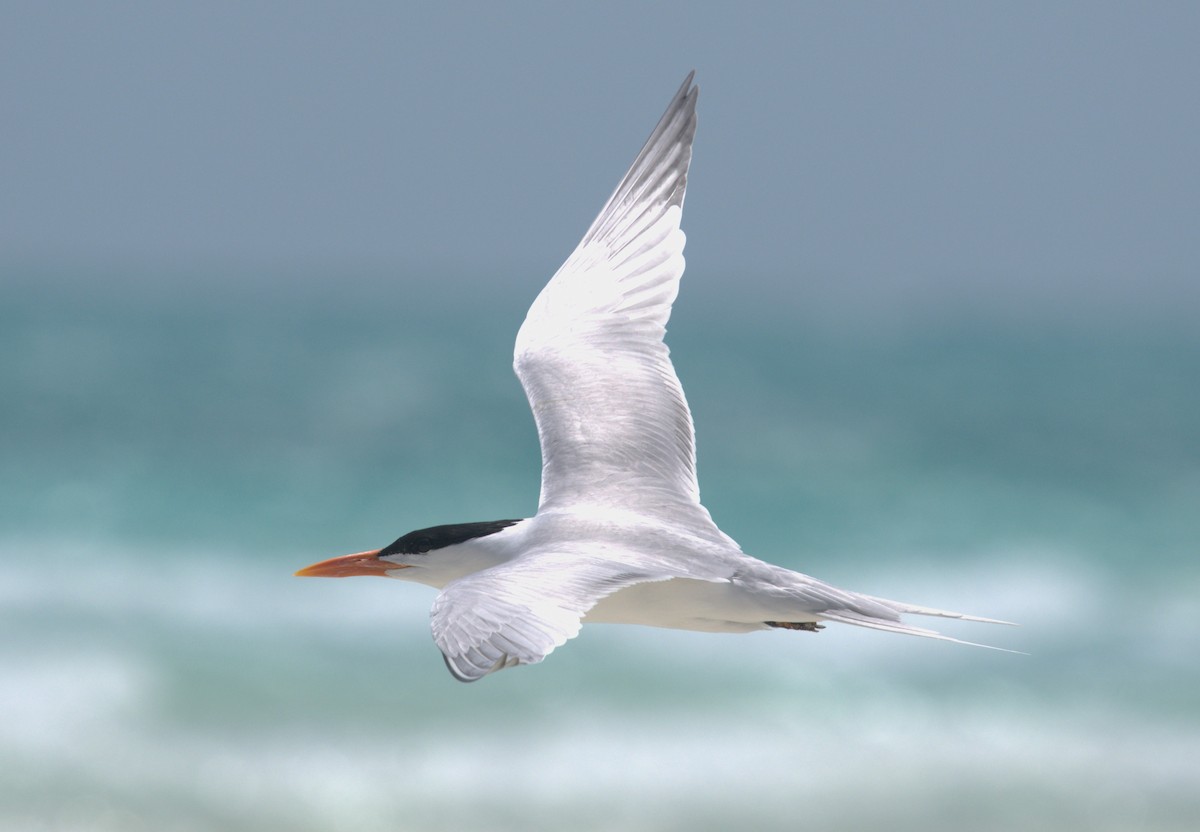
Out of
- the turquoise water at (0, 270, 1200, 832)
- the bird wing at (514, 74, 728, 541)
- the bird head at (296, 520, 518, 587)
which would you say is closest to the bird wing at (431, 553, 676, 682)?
the bird head at (296, 520, 518, 587)

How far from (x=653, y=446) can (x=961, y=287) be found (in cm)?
4270

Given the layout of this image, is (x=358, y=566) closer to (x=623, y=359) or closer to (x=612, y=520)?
(x=612, y=520)

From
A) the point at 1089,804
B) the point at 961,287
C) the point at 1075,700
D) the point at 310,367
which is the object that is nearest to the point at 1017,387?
→ the point at 310,367

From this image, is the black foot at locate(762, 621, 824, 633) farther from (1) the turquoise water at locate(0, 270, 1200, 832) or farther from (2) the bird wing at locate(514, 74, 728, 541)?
Result: (1) the turquoise water at locate(0, 270, 1200, 832)

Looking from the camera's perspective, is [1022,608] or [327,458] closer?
[1022,608]

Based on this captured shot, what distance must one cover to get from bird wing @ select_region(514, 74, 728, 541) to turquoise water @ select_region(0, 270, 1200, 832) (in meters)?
5.95

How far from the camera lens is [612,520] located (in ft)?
19.6

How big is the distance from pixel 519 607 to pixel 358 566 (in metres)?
1.55

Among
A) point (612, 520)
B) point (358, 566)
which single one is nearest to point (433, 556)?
point (358, 566)

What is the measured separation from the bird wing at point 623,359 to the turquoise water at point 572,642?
5945 mm

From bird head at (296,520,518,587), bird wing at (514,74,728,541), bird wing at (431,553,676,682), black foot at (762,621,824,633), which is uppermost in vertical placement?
bird wing at (514,74,728,541)

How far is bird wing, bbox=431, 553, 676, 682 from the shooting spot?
4527 mm

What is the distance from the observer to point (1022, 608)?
1591cm

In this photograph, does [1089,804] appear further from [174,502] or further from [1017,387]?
[1017,387]
